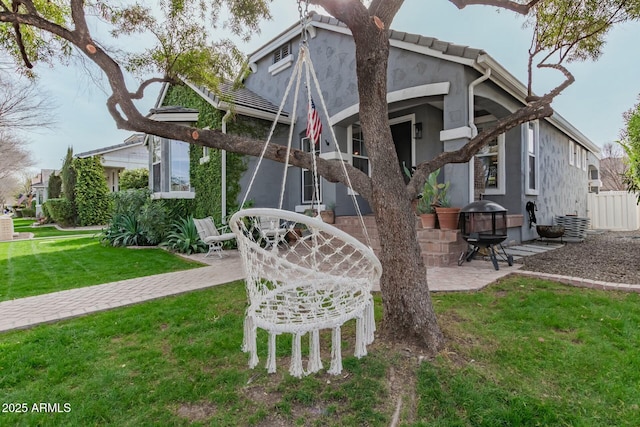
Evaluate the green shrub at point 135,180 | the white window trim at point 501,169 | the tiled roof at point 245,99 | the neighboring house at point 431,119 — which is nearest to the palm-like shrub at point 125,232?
the neighboring house at point 431,119

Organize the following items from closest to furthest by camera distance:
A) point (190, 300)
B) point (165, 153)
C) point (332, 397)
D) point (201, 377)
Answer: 1. point (332, 397)
2. point (201, 377)
3. point (190, 300)
4. point (165, 153)

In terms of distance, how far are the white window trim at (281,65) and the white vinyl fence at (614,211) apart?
12865mm

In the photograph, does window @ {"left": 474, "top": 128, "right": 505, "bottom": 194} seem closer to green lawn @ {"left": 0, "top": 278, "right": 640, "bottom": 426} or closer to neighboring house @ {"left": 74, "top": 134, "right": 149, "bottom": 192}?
green lawn @ {"left": 0, "top": 278, "right": 640, "bottom": 426}

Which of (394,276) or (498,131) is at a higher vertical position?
(498,131)

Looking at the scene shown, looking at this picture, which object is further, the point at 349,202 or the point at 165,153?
the point at 165,153

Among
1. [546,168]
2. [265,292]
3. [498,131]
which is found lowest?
[265,292]

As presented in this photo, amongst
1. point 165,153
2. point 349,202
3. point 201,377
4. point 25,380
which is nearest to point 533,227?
point 349,202

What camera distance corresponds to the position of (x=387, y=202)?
257 cm

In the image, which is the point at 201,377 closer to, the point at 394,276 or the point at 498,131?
the point at 394,276

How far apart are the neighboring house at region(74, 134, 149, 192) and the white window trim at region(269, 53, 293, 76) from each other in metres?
10.0

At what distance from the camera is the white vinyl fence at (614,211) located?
12023mm

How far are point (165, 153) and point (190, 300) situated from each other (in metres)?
6.97

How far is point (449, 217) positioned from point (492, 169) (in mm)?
3459

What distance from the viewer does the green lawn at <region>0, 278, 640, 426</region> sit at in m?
1.94
